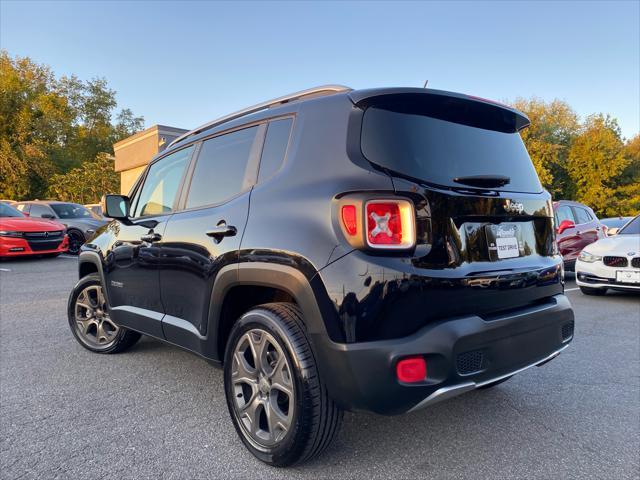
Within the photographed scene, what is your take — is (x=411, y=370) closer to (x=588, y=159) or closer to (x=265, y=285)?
(x=265, y=285)

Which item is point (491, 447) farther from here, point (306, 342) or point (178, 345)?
point (178, 345)

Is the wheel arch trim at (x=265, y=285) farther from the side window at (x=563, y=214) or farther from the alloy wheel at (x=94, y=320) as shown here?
the side window at (x=563, y=214)

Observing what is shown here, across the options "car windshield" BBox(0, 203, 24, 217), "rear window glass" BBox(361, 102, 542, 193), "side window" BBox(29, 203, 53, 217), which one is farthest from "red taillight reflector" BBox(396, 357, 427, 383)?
"side window" BBox(29, 203, 53, 217)

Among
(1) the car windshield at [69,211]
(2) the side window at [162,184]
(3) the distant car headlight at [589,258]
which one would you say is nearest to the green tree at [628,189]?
(3) the distant car headlight at [589,258]

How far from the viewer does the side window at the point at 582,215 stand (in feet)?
30.4

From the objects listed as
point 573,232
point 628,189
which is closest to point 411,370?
point 573,232

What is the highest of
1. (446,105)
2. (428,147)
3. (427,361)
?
(446,105)

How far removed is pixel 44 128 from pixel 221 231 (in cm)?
3936

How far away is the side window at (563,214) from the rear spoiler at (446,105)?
6.48m

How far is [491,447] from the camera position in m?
2.50

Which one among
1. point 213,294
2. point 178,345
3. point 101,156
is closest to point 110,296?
point 178,345

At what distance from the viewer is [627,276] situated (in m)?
6.46

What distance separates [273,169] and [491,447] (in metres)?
1.91

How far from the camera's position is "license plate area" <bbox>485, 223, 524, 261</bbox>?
2.29 m
